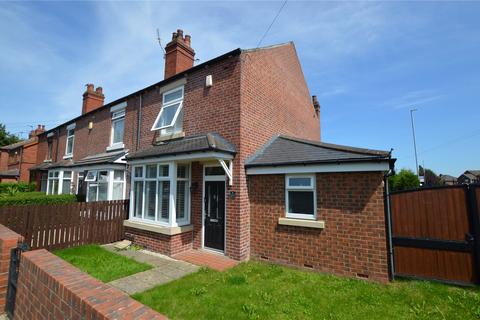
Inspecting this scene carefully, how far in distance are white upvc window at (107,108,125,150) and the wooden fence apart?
4213mm

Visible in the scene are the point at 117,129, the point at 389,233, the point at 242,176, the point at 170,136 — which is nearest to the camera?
the point at 389,233

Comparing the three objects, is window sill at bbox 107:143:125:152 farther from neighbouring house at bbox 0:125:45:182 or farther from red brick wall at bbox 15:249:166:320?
neighbouring house at bbox 0:125:45:182

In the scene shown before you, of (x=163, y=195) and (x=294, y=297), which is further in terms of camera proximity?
(x=163, y=195)

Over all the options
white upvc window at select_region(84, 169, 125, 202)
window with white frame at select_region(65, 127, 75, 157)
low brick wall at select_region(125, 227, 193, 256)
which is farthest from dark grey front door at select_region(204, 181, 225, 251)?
window with white frame at select_region(65, 127, 75, 157)

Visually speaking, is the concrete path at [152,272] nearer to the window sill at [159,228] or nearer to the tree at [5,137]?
the window sill at [159,228]

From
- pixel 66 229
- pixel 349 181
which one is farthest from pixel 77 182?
pixel 349 181

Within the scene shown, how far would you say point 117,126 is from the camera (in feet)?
45.0

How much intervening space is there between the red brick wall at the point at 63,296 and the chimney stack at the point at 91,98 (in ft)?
59.6

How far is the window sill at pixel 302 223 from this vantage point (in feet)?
21.8

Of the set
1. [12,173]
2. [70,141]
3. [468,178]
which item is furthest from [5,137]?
[468,178]

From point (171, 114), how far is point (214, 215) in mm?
4863

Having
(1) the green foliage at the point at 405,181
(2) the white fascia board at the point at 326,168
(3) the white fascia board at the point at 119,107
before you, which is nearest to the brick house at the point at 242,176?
(2) the white fascia board at the point at 326,168

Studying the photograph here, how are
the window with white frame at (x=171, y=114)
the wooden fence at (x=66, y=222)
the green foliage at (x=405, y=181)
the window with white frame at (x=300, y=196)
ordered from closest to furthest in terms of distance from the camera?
the window with white frame at (x=300, y=196)
the wooden fence at (x=66, y=222)
the window with white frame at (x=171, y=114)
the green foliage at (x=405, y=181)

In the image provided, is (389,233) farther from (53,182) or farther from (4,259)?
(53,182)
